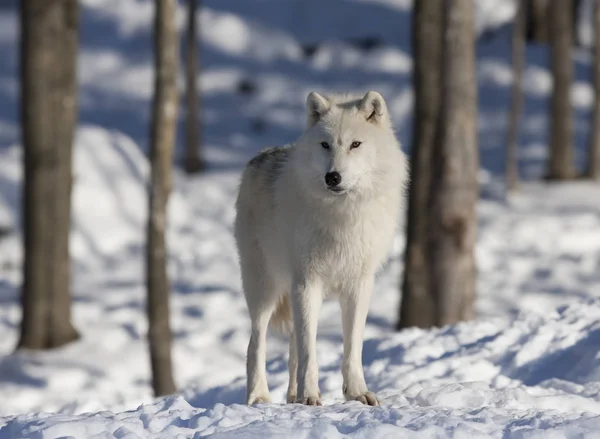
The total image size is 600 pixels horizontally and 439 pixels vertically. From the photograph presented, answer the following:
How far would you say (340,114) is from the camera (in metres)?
5.86

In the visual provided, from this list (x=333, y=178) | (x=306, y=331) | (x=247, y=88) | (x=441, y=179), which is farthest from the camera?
(x=247, y=88)

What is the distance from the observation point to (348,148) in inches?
223

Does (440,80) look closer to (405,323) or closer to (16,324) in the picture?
(405,323)

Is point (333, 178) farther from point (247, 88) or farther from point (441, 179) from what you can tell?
point (247, 88)

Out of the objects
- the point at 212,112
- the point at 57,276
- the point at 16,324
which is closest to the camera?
the point at 57,276

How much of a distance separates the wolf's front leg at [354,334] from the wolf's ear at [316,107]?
0.94 metres

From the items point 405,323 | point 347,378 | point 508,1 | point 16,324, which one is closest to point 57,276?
point 16,324

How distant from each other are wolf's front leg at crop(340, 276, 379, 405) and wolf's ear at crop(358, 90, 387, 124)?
2.94ft

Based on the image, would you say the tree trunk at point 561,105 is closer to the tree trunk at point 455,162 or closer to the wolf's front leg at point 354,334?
the tree trunk at point 455,162

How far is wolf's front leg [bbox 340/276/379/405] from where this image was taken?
19.3ft

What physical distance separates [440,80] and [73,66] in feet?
13.5

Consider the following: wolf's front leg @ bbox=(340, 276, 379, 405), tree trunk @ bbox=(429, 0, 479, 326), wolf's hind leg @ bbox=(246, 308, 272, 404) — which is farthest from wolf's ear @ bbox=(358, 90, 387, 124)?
tree trunk @ bbox=(429, 0, 479, 326)

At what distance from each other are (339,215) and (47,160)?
6.69 metres

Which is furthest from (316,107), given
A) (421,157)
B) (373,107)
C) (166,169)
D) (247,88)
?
(247,88)
